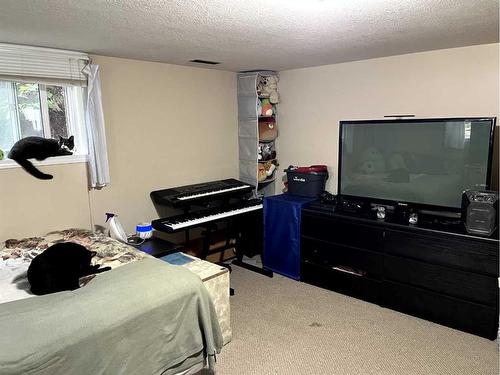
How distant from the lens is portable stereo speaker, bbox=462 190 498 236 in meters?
2.56

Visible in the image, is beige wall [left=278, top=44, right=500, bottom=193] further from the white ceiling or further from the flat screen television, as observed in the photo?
the flat screen television

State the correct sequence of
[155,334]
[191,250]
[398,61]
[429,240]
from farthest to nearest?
1. [191,250]
2. [398,61]
3. [429,240]
4. [155,334]

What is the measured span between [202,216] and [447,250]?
205cm

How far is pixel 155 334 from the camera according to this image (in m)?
1.85

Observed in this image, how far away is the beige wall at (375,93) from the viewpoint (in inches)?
115

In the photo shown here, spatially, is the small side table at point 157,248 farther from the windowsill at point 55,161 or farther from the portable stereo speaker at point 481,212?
the portable stereo speaker at point 481,212

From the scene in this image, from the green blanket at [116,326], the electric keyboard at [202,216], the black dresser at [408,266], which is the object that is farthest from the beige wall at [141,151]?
the black dresser at [408,266]

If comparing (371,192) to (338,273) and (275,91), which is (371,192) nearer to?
(338,273)

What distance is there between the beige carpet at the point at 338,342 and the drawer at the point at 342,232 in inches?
20.6

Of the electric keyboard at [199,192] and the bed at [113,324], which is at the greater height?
the electric keyboard at [199,192]

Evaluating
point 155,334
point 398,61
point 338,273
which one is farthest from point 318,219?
point 155,334

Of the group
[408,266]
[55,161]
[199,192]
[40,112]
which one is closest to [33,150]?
[55,161]

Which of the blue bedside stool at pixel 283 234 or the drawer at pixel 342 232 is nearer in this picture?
the drawer at pixel 342 232

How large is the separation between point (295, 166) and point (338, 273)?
55.6 inches
